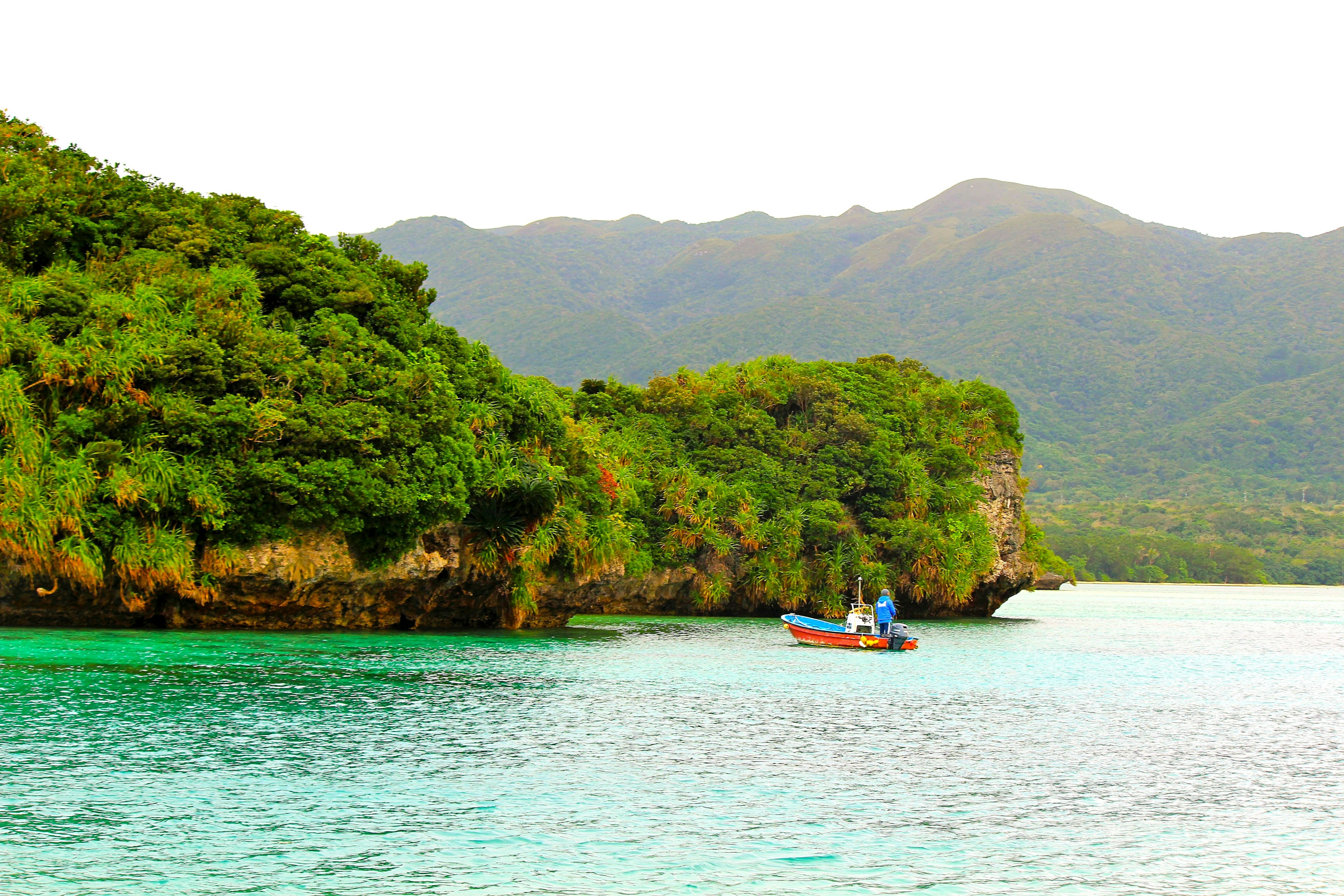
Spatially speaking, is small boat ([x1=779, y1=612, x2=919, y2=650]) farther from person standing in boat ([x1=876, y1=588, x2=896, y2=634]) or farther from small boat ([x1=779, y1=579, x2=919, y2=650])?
person standing in boat ([x1=876, y1=588, x2=896, y2=634])

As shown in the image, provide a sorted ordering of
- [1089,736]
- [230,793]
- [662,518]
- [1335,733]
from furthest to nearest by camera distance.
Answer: [662,518], [1335,733], [1089,736], [230,793]

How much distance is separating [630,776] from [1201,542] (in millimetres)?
153189

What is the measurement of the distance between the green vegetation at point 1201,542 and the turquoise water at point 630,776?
4430 inches

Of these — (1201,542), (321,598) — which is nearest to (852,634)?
(321,598)

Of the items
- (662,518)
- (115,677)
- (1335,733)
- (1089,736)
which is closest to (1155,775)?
(1089,736)

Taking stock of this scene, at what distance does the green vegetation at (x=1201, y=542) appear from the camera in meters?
145

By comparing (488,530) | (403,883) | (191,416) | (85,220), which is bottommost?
(403,883)

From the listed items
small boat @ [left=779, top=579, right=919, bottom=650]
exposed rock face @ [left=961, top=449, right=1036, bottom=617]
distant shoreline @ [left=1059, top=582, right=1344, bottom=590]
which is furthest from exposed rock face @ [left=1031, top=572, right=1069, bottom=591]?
small boat @ [left=779, top=579, right=919, bottom=650]

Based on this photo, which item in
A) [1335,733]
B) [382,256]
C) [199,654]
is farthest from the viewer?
[382,256]

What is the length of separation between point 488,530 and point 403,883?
28.2 m

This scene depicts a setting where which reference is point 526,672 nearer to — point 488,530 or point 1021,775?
point 488,530

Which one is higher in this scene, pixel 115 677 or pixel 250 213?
pixel 250 213

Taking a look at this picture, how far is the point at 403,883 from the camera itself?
1163cm

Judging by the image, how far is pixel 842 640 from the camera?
40.2m
